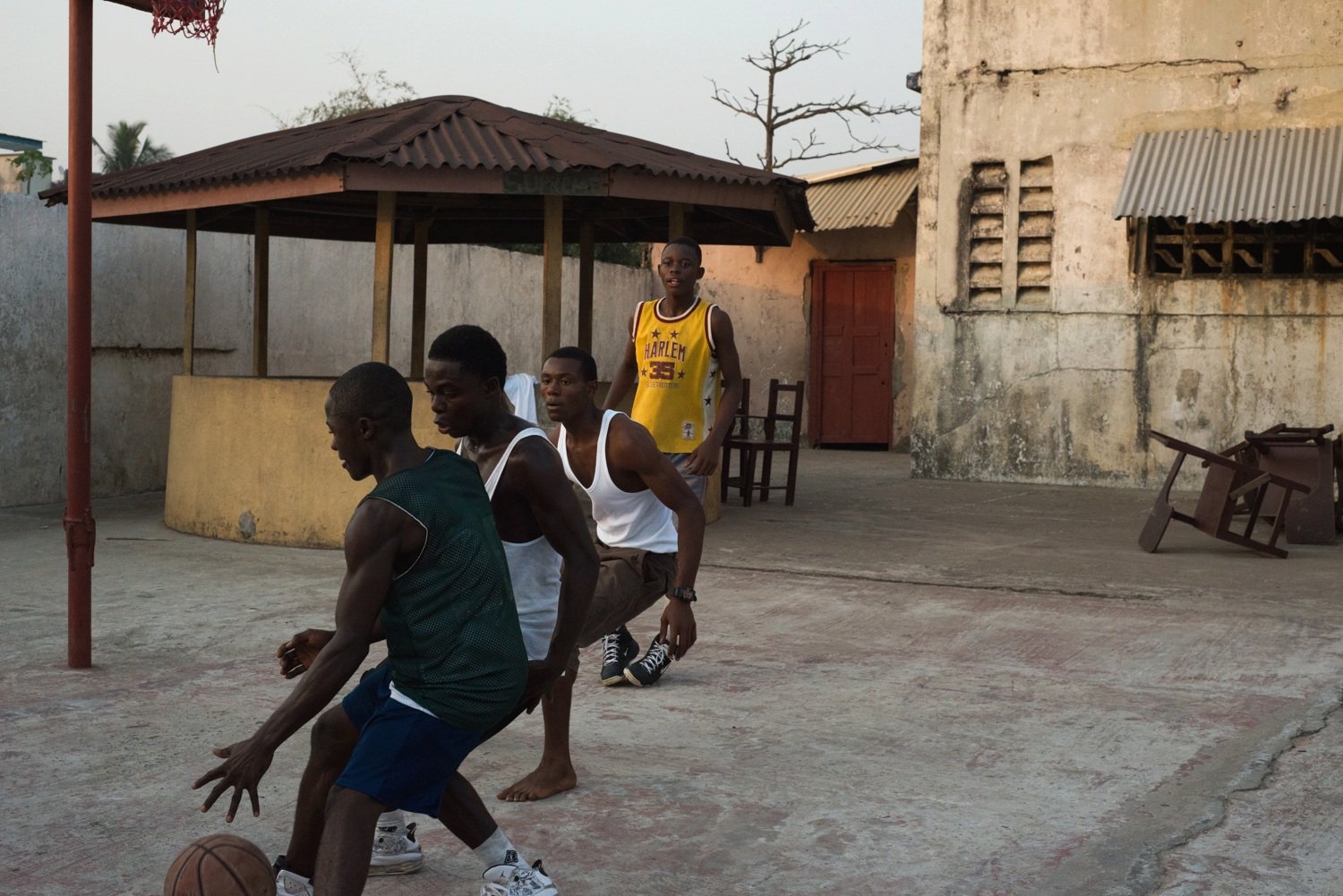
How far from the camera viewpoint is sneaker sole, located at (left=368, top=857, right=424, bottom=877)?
357 cm

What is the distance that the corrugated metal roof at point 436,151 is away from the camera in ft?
29.0

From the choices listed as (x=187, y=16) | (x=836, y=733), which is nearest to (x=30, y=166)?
(x=187, y=16)

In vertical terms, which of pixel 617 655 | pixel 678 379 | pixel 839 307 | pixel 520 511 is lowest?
pixel 617 655

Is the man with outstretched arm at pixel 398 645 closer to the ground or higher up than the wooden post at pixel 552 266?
closer to the ground

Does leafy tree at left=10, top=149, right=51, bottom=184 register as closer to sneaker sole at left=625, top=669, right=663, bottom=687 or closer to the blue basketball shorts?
sneaker sole at left=625, top=669, right=663, bottom=687

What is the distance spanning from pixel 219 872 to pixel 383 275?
6.76 meters

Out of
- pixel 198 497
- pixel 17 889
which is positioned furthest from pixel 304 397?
pixel 17 889

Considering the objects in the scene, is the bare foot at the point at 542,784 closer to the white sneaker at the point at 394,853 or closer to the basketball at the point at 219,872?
the white sneaker at the point at 394,853

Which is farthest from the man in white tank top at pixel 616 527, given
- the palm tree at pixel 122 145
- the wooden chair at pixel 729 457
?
the palm tree at pixel 122 145

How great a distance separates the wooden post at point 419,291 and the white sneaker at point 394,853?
909 centimetres

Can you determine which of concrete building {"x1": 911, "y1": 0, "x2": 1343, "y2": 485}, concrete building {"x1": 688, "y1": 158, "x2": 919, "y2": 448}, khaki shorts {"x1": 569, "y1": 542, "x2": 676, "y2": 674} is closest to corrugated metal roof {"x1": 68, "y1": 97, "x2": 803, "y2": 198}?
concrete building {"x1": 911, "y1": 0, "x2": 1343, "y2": 485}

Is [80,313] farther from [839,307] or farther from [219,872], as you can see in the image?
[839,307]

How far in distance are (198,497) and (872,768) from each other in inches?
264

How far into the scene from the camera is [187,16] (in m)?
5.98
